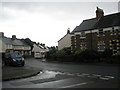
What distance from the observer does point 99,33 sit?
36.5 meters

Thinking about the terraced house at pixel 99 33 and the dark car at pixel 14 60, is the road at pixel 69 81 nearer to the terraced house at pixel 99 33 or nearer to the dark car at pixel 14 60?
the dark car at pixel 14 60

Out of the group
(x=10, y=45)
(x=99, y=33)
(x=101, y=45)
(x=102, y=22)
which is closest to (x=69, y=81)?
(x=101, y=45)

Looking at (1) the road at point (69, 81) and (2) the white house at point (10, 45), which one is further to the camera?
(2) the white house at point (10, 45)

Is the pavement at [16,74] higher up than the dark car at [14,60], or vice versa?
the dark car at [14,60]

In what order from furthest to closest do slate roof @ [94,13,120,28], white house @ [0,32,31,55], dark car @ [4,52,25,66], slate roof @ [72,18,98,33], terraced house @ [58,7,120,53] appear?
white house @ [0,32,31,55]
slate roof @ [72,18,98,33]
slate roof @ [94,13,120,28]
terraced house @ [58,7,120,53]
dark car @ [4,52,25,66]

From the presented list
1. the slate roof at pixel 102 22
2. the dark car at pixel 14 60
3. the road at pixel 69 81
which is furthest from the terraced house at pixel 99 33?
the road at pixel 69 81

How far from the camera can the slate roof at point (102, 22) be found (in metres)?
34.7

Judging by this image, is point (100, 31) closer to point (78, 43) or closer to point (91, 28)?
point (91, 28)

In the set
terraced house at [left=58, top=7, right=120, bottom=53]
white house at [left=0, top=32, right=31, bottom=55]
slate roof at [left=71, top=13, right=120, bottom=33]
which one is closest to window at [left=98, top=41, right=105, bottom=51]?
terraced house at [left=58, top=7, right=120, bottom=53]

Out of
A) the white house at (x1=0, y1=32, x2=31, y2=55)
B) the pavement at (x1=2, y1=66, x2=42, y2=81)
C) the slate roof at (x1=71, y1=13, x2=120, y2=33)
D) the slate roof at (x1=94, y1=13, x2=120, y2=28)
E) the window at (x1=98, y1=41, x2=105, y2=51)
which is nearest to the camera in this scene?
the pavement at (x1=2, y1=66, x2=42, y2=81)

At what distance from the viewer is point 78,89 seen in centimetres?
899

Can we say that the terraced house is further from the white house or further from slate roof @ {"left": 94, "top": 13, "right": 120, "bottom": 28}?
the white house

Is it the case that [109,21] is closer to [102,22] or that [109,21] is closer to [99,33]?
[102,22]

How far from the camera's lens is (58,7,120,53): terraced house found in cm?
3347
